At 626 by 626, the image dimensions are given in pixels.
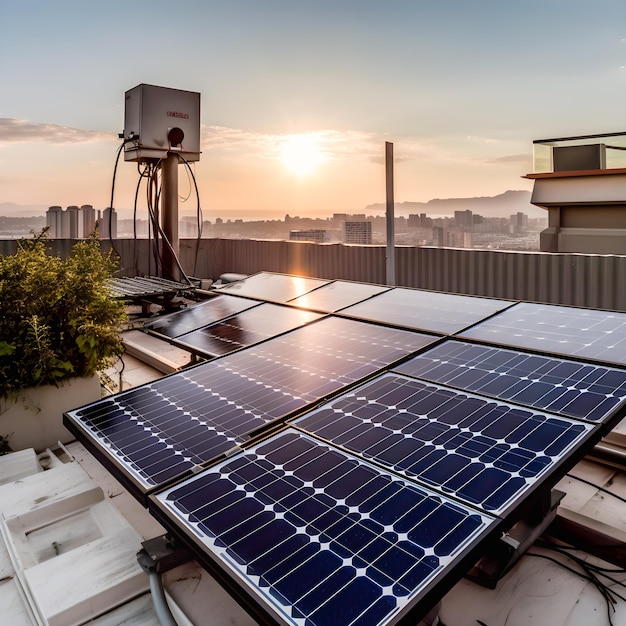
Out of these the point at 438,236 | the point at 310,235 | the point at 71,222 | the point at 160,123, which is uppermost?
the point at 160,123

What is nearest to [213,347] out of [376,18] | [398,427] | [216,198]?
[398,427]

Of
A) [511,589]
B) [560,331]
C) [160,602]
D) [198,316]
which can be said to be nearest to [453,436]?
A: [511,589]

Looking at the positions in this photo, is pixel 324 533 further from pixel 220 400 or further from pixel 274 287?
pixel 274 287

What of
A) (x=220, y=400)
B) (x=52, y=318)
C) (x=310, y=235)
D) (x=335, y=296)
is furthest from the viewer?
(x=310, y=235)

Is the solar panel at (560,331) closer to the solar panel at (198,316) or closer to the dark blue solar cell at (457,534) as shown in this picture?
the dark blue solar cell at (457,534)

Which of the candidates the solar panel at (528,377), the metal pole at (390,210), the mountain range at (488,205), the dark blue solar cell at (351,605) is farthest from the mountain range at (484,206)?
the dark blue solar cell at (351,605)

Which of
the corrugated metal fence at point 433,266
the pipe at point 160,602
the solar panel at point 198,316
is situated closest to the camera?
the pipe at point 160,602

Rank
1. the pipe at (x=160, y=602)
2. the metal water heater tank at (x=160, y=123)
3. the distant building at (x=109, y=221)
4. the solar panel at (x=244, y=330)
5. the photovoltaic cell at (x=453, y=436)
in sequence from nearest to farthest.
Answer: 1. the photovoltaic cell at (x=453, y=436)
2. the pipe at (x=160, y=602)
3. the solar panel at (x=244, y=330)
4. the metal water heater tank at (x=160, y=123)
5. the distant building at (x=109, y=221)
